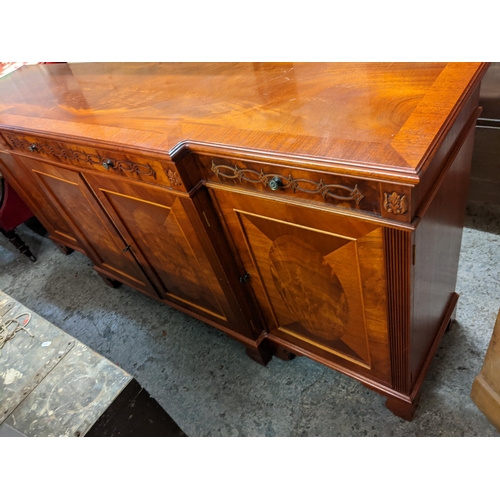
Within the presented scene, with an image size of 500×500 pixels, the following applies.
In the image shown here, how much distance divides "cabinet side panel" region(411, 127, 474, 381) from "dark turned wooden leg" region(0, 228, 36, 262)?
189cm

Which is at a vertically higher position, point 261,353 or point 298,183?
point 298,183

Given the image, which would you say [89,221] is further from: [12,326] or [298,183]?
[298,183]

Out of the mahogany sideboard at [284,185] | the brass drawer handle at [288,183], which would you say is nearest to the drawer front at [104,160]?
the mahogany sideboard at [284,185]

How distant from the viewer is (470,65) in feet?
2.18

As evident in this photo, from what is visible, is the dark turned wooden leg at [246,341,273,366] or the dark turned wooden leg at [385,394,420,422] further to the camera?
the dark turned wooden leg at [246,341,273,366]

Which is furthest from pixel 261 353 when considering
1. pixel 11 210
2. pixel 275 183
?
pixel 11 210

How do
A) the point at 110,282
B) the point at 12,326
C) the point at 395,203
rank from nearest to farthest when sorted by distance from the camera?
the point at 395,203, the point at 12,326, the point at 110,282

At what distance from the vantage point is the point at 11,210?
1.89m

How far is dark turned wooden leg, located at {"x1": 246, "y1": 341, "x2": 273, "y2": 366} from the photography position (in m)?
1.26

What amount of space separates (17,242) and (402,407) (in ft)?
6.20

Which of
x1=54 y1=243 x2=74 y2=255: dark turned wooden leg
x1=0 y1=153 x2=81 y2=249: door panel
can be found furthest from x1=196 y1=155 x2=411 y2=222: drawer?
x1=54 y1=243 x2=74 y2=255: dark turned wooden leg

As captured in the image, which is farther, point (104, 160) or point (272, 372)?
point (272, 372)

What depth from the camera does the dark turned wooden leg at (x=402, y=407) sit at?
1.02 metres

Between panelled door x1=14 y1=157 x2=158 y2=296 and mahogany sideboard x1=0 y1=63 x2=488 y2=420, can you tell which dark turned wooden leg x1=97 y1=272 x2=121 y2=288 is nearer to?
panelled door x1=14 y1=157 x2=158 y2=296
